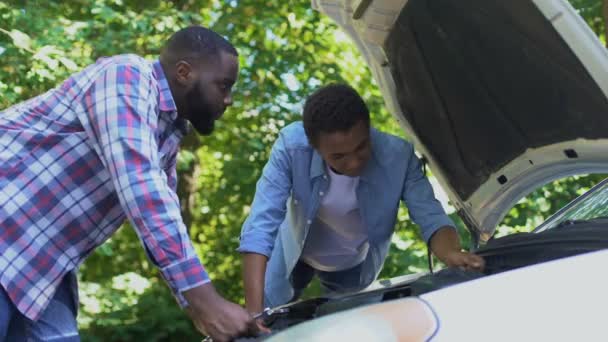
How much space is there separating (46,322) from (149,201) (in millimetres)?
613

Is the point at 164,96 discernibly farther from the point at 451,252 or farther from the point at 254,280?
the point at 451,252

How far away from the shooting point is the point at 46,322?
8.84ft

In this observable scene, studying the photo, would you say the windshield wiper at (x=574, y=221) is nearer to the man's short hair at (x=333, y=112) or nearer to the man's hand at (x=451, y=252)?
the man's hand at (x=451, y=252)

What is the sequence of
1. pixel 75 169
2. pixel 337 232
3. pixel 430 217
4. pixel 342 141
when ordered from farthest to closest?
1. pixel 337 232
2. pixel 430 217
3. pixel 342 141
4. pixel 75 169

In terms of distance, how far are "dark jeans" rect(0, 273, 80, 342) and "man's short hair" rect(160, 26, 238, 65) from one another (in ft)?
2.44

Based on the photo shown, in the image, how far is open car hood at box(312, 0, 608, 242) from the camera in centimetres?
292

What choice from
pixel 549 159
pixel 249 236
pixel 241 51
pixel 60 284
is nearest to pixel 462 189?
pixel 549 159

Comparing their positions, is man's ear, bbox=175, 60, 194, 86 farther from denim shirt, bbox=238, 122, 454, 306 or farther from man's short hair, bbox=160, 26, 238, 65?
denim shirt, bbox=238, 122, 454, 306

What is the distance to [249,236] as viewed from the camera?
3.65m

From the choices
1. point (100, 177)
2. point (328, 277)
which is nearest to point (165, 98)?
point (100, 177)

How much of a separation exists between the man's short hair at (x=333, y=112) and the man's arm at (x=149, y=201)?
1190 millimetres

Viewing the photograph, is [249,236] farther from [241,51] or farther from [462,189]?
[241,51]

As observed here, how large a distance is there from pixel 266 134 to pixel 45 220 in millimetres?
5558

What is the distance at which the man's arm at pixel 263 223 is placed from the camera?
11.5ft
